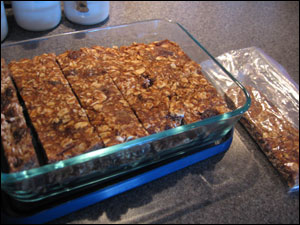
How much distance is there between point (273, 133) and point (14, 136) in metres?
0.95

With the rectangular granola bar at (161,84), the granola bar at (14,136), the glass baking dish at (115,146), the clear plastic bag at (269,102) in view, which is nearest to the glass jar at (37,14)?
the glass baking dish at (115,146)

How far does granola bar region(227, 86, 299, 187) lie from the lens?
3.36 feet

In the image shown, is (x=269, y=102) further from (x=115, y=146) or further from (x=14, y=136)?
(x=14, y=136)

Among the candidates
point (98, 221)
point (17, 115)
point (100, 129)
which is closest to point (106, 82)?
point (100, 129)

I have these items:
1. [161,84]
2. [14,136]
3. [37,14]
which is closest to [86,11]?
[37,14]

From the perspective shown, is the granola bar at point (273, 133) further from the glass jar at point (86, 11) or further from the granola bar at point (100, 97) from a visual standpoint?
the glass jar at point (86, 11)

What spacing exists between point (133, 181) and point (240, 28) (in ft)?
4.50

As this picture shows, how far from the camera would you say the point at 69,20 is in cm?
158

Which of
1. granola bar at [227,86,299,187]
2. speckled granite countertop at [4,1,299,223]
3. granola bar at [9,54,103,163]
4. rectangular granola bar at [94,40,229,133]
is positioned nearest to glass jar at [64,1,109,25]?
speckled granite countertop at [4,1,299,223]

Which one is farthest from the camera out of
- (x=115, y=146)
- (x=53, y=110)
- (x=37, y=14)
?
(x=37, y=14)

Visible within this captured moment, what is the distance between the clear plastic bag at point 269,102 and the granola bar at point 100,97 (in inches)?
17.9

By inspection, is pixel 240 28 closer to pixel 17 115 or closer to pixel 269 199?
pixel 269 199

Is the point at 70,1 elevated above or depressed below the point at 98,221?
above

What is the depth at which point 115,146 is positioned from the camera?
768 millimetres
